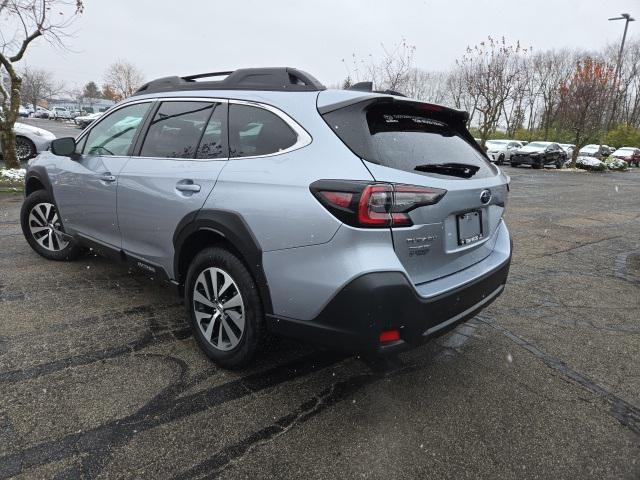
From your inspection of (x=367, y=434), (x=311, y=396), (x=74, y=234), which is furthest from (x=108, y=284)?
(x=367, y=434)

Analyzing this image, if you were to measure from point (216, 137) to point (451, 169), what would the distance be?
1.44 meters

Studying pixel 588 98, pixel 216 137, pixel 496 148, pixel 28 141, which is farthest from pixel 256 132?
pixel 588 98

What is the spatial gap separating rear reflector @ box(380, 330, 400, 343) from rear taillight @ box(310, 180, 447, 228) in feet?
1.67

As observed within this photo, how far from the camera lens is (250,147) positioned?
2.57 meters

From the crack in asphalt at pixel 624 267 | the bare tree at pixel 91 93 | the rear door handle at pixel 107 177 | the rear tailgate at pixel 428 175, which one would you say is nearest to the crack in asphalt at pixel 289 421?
the rear tailgate at pixel 428 175

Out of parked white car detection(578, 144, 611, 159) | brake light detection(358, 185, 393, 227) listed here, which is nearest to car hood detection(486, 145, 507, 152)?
parked white car detection(578, 144, 611, 159)

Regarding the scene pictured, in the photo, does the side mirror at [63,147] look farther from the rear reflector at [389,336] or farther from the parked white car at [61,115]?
the parked white car at [61,115]

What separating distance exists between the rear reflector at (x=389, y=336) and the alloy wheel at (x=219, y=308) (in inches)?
33.0

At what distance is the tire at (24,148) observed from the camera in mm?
12438

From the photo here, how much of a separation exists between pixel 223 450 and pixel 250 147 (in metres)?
1.61

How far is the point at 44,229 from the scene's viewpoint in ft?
15.1

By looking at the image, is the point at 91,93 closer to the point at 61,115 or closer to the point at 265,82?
the point at 61,115

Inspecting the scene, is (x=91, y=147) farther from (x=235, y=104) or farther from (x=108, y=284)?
(x=235, y=104)

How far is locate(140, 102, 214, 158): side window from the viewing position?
293 centimetres
